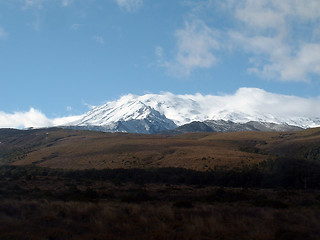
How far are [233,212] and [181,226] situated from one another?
408 centimetres

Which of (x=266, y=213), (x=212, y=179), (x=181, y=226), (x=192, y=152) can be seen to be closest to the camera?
(x=181, y=226)

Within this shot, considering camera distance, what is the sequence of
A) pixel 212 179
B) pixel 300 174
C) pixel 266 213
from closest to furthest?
1. pixel 266 213
2. pixel 300 174
3. pixel 212 179

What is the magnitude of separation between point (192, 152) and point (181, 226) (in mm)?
64853

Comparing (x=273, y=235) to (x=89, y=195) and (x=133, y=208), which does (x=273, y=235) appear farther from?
(x=89, y=195)

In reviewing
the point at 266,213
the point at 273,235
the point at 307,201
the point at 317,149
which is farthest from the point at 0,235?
the point at 317,149

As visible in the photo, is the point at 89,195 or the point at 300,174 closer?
the point at 89,195

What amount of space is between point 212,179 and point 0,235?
113ft

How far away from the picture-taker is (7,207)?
16.4 m

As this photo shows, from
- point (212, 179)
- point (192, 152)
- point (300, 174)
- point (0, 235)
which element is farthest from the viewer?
point (192, 152)

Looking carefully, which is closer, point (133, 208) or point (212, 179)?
point (133, 208)

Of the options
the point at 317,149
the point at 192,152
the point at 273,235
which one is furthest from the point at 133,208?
the point at 317,149

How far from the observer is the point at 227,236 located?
11.9 metres

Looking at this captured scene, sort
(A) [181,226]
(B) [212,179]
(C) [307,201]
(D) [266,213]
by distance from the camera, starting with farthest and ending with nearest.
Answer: (B) [212,179] → (C) [307,201] → (D) [266,213] → (A) [181,226]

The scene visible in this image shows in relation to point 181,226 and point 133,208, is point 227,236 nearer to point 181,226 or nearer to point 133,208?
point 181,226
